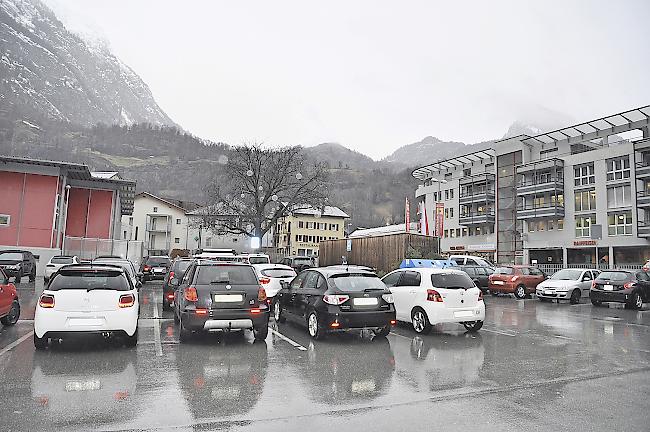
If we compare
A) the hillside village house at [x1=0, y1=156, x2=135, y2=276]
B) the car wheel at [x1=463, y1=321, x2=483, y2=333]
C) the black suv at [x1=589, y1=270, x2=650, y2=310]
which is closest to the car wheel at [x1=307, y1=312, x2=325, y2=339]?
the car wheel at [x1=463, y1=321, x2=483, y2=333]

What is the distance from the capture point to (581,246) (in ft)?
159

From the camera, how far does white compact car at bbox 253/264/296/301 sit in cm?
1471

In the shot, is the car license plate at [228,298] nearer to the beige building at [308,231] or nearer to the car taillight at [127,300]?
the car taillight at [127,300]

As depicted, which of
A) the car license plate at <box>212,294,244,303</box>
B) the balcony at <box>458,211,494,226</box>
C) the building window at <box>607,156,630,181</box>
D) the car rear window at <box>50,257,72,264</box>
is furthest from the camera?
the balcony at <box>458,211,494,226</box>

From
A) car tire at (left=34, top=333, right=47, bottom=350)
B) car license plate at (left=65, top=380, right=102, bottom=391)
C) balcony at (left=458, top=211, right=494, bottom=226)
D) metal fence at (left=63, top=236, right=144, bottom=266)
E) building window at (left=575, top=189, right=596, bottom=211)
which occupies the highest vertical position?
building window at (left=575, top=189, right=596, bottom=211)

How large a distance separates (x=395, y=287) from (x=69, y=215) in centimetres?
3334

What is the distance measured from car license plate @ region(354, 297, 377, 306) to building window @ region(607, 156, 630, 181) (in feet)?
147

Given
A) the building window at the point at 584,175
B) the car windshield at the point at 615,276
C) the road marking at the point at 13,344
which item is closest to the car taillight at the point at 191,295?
the road marking at the point at 13,344

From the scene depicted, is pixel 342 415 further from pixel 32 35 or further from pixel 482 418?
pixel 32 35

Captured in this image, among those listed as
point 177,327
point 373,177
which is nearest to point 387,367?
point 177,327

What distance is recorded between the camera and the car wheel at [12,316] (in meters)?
10.9

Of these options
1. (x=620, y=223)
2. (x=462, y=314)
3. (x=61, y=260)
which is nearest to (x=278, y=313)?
(x=462, y=314)

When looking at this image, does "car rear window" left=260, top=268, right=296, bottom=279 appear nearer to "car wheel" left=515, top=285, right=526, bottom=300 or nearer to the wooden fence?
A: "car wheel" left=515, top=285, right=526, bottom=300

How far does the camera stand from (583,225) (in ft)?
159
